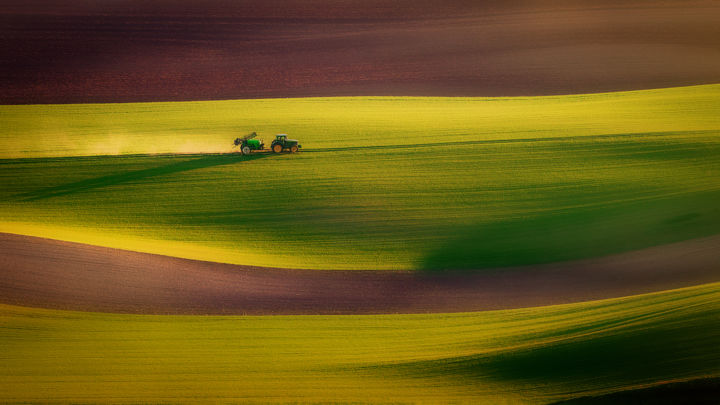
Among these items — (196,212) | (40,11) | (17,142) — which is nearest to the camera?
(196,212)

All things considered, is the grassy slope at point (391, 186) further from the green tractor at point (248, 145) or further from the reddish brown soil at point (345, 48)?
the reddish brown soil at point (345, 48)

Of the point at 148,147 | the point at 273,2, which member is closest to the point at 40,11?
the point at 273,2

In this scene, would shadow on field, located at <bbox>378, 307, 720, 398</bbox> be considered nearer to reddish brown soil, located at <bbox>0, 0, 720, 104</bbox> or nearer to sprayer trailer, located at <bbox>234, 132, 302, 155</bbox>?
sprayer trailer, located at <bbox>234, 132, 302, 155</bbox>

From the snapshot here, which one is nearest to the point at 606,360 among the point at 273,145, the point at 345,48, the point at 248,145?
the point at 273,145

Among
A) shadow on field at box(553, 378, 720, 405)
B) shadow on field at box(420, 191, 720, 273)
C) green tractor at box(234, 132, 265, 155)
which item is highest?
green tractor at box(234, 132, 265, 155)

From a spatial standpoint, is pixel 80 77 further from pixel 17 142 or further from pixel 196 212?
pixel 196 212

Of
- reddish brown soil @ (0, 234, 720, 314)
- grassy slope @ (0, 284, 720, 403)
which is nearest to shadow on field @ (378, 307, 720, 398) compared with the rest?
grassy slope @ (0, 284, 720, 403)
